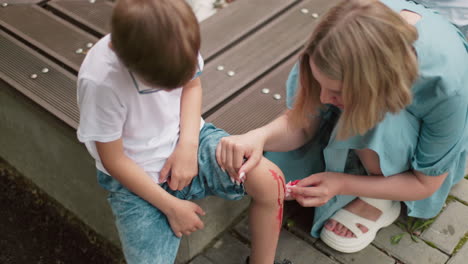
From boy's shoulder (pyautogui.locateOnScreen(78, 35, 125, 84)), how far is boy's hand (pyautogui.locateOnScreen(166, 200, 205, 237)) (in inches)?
17.9

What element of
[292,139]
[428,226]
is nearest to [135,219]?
[292,139]

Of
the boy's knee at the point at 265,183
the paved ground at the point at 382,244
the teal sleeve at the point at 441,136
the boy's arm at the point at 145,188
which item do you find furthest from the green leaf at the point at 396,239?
the boy's arm at the point at 145,188

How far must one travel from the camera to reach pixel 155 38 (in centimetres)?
136

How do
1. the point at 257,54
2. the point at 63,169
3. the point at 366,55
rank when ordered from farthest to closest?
the point at 257,54 < the point at 63,169 < the point at 366,55

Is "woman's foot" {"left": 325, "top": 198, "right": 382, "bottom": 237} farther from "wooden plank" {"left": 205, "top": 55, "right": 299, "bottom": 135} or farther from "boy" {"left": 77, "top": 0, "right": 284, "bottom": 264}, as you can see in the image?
"wooden plank" {"left": 205, "top": 55, "right": 299, "bottom": 135}

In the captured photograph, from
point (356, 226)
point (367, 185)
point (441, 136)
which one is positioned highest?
point (441, 136)

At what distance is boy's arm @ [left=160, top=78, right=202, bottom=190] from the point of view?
172 cm

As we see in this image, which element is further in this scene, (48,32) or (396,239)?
(48,32)

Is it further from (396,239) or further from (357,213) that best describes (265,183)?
(396,239)

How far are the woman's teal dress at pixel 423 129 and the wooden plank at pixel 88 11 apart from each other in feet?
3.86

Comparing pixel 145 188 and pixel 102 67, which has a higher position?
pixel 102 67

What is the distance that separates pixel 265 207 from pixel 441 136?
0.64m

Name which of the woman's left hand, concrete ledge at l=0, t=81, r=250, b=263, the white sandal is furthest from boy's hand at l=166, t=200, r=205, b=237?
the white sandal

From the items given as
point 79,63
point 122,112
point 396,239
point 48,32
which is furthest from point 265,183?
point 48,32
